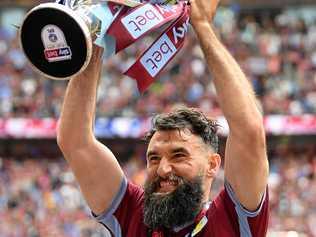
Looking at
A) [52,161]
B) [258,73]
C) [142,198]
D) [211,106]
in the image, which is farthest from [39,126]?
[142,198]

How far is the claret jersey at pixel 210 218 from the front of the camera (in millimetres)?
3391

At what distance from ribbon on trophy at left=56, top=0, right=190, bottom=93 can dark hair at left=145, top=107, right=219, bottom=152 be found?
39 centimetres

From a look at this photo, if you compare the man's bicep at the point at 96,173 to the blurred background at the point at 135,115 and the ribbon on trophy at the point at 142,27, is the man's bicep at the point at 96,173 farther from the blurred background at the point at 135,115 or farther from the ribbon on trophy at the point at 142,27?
the blurred background at the point at 135,115

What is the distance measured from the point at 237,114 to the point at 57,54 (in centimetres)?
69

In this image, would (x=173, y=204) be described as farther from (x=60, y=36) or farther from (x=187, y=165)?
(x=60, y=36)

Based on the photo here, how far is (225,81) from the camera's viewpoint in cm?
323

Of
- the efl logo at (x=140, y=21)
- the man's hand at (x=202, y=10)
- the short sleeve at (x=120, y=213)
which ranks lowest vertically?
the short sleeve at (x=120, y=213)

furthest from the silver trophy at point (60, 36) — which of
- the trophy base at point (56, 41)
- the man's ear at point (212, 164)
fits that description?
the man's ear at point (212, 164)

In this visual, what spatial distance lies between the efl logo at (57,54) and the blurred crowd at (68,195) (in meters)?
7.95

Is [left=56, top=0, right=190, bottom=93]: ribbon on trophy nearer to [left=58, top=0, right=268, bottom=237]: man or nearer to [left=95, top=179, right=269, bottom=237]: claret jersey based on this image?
[left=58, top=0, right=268, bottom=237]: man

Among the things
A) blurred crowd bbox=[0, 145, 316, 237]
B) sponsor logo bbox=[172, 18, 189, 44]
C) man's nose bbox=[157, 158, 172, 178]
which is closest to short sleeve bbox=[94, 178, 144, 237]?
man's nose bbox=[157, 158, 172, 178]

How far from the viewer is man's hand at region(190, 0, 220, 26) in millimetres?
3225

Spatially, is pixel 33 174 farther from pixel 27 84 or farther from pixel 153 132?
pixel 153 132

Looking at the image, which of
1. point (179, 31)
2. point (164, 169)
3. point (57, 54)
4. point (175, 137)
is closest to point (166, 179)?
point (164, 169)
